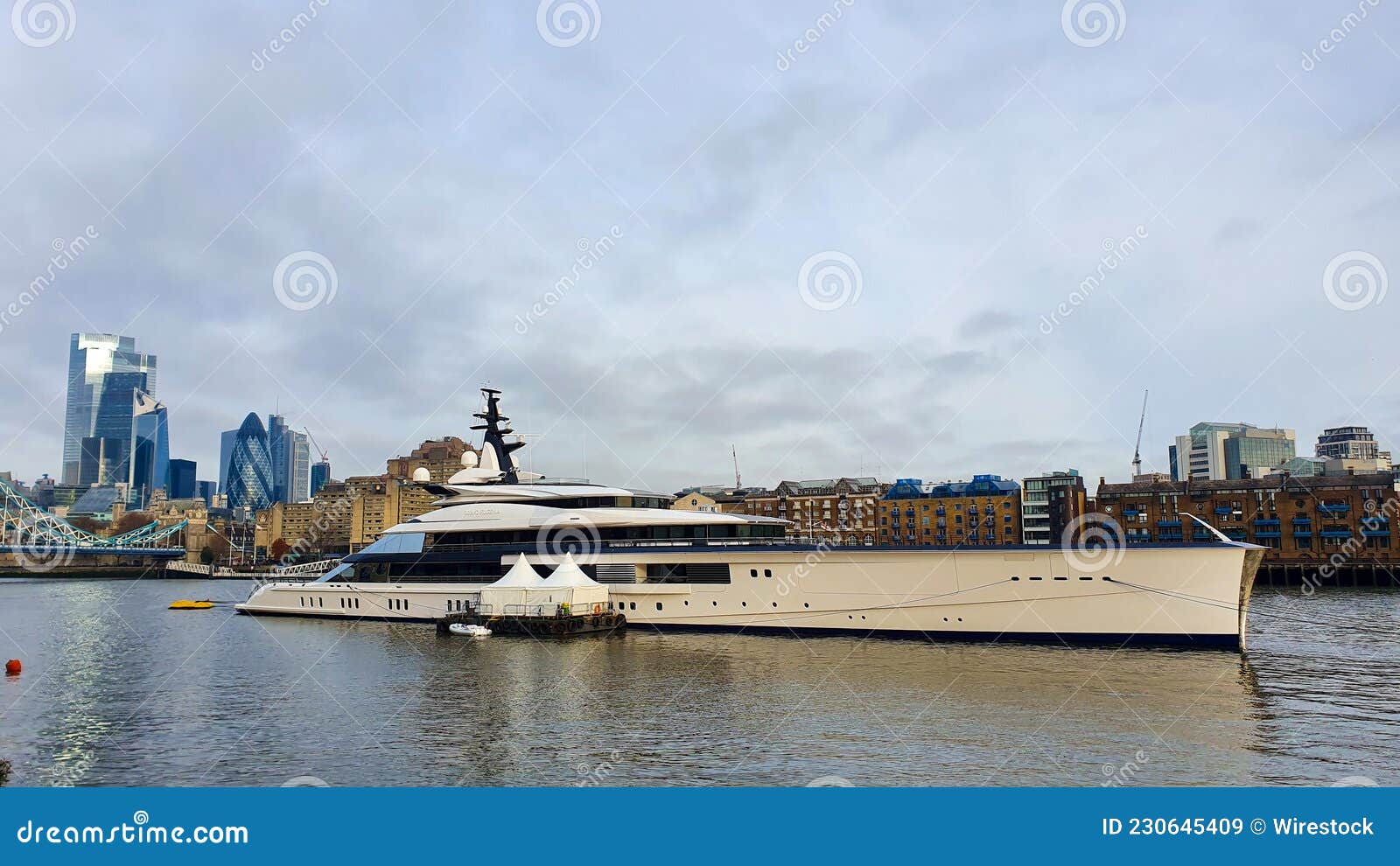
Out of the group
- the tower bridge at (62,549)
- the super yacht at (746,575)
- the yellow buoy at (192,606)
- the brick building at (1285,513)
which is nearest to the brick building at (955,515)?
the brick building at (1285,513)

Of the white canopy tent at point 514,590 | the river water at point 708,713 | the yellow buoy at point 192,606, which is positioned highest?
the white canopy tent at point 514,590

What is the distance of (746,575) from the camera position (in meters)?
31.7

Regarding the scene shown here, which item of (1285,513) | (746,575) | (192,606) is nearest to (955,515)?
(1285,513)

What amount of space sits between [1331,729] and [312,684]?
881 inches

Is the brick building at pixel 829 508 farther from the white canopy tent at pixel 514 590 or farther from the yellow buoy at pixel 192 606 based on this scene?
the white canopy tent at pixel 514 590

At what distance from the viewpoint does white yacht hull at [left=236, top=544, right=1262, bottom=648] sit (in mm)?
26328

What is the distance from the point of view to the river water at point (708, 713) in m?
14.2

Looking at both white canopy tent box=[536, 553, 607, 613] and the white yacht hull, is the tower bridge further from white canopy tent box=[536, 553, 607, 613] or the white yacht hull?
the white yacht hull

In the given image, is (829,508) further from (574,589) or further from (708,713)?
(708,713)

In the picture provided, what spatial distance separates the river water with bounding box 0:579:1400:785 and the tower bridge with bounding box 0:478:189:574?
127 metres

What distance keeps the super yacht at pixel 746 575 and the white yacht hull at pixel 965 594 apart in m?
0.04

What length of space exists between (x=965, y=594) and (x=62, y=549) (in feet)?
482
